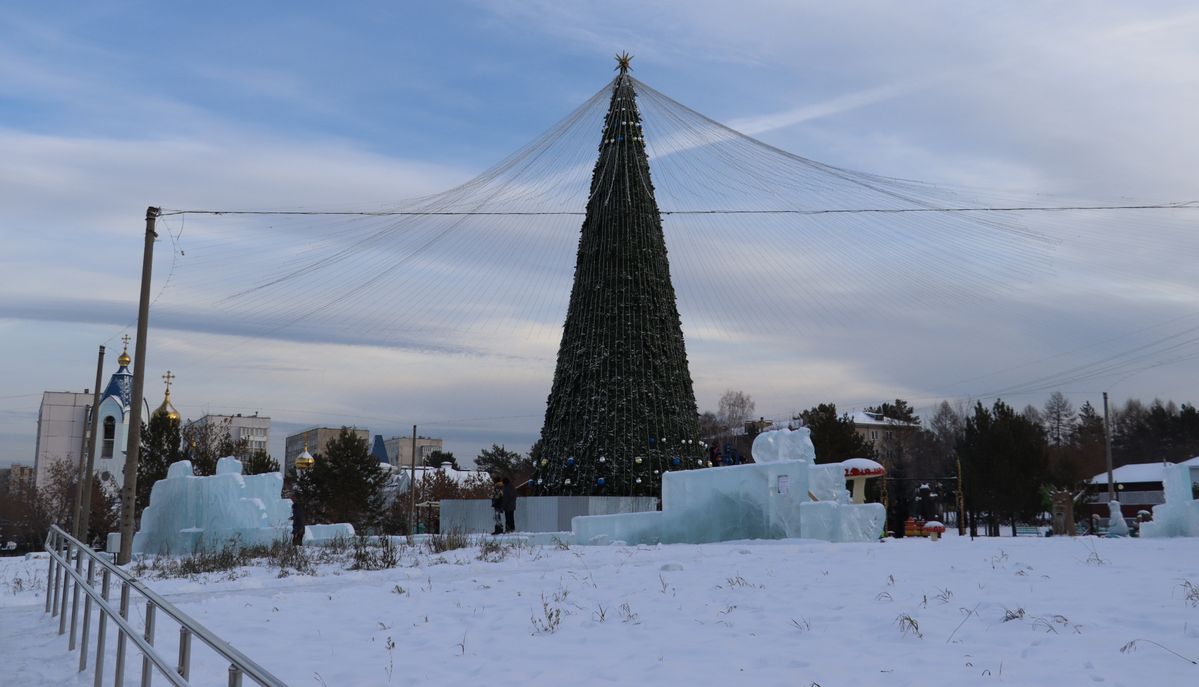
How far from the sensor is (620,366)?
2352cm

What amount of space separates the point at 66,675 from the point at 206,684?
165 centimetres

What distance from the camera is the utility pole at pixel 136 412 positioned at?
1731 centimetres

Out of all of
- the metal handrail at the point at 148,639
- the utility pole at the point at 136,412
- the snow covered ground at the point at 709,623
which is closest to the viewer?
the metal handrail at the point at 148,639

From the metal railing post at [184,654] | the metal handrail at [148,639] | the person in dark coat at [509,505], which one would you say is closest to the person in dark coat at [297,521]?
the person in dark coat at [509,505]

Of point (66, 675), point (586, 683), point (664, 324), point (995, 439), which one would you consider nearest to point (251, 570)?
point (66, 675)

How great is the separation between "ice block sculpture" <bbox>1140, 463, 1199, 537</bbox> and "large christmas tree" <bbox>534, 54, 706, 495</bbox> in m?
10.4

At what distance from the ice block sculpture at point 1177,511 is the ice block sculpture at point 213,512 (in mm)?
19758

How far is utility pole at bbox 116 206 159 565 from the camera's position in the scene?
17312 mm

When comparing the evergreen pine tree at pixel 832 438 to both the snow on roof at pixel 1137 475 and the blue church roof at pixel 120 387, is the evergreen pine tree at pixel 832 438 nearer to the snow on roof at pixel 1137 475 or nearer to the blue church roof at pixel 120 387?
the snow on roof at pixel 1137 475

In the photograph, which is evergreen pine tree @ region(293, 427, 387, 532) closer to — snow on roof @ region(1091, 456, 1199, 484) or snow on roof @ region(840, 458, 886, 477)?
snow on roof @ region(840, 458, 886, 477)

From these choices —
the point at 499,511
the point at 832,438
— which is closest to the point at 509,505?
the point at 499,511

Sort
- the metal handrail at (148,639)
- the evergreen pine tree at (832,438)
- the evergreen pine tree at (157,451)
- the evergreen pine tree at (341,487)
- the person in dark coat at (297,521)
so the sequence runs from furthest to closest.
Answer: the evergreen pine tree at (341,487) → the evergreen pine tree at (157,451) → the evergreen pine tree at (832,438) → the person in dark coat at (297,521) → the metal handrail at (148,639)

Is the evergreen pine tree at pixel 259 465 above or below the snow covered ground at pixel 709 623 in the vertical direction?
above

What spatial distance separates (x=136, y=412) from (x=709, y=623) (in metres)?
13.4
